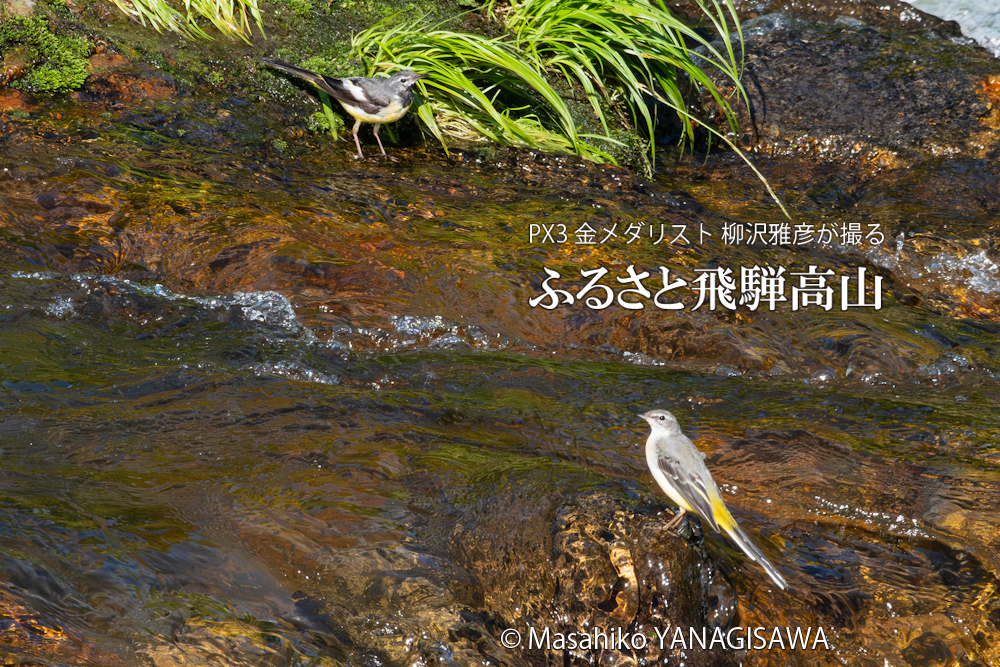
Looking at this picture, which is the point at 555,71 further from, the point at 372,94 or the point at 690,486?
the point at 690,486

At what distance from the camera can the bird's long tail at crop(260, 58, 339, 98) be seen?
716 cm

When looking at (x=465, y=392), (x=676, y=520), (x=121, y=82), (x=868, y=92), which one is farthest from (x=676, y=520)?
(x=868, y=92)

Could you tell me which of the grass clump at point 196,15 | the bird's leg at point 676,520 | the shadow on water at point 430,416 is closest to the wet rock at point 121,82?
the shadow on water at point 430,416

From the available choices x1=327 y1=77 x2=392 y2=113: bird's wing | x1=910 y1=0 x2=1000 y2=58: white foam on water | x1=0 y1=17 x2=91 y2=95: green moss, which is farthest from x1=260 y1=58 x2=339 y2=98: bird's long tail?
x1=910 y1=0 x2=1000 y2=58: white foam on water

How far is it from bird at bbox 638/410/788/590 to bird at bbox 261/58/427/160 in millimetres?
4451

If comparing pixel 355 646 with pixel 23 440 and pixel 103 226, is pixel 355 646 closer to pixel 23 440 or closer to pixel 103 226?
pixel 23 440

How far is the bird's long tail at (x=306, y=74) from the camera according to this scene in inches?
282

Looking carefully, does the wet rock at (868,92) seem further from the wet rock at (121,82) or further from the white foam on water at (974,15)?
the wet rock at (121,82)

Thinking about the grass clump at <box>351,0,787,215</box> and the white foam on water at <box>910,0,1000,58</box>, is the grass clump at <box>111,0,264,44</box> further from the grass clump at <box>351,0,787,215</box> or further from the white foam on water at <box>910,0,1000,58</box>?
the white foam on water at <box>910,0,1000,58</box>

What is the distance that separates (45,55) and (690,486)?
263 inches

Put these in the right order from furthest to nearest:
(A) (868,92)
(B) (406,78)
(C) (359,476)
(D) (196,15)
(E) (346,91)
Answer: (A) (868,92) → (D) (196,15) → (B) (406,78) → (E) (346,91) → (C) (359,476)

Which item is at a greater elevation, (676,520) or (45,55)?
(45,55)

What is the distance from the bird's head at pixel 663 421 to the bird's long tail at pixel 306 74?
4.68 m

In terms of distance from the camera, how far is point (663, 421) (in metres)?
3.84
